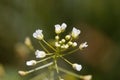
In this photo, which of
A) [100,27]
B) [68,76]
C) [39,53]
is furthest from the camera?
[100,27]

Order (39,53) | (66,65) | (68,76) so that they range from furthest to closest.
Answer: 1. (66,65)
2. (68,76)
3. (39,53)

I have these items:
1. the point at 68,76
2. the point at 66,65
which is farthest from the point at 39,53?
the point at 66,65

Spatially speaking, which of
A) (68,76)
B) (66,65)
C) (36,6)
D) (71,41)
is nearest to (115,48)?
(66,65)

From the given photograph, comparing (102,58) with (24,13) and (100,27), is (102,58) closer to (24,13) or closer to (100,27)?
(100,27)

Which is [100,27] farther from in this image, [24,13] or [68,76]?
[68,76]

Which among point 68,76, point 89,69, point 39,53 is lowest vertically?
point 39,53

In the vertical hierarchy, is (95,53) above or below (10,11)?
below

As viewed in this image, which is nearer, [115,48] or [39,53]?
[39,53]
